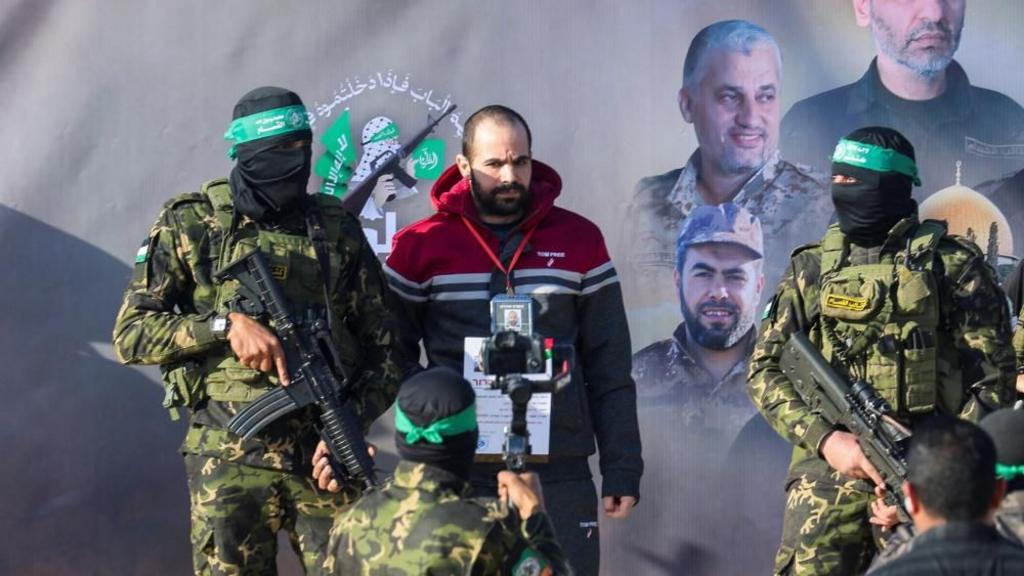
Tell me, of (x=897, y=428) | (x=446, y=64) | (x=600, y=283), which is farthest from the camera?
(x=446, y=64)

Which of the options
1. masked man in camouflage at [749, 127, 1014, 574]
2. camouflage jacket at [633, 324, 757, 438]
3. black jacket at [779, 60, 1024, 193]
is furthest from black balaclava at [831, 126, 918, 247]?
camouflage jacket at [633, 324, 757, 438]

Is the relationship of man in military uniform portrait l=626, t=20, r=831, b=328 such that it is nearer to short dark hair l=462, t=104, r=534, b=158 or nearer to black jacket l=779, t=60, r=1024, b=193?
black jacket l=779, t=60, r=1024, b=193

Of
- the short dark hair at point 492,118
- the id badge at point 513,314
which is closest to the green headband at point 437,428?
the id badge at point 513,314

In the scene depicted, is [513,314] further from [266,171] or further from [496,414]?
[266,171]

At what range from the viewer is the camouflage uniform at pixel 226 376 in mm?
4848

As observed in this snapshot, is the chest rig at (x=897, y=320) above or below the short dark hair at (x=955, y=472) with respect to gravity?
above

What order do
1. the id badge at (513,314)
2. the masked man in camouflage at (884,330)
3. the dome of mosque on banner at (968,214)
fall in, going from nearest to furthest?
the id badge at (513,314) < the masked man in camouflage at (884,330) < the dome of mosque on banner at (968,214)

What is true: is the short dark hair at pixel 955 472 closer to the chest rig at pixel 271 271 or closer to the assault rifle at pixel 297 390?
the assault rifle at pixel 297 390

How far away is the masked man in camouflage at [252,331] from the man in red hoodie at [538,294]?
261 mm

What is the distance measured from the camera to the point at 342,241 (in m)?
5.05

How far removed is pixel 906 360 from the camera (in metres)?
5.02

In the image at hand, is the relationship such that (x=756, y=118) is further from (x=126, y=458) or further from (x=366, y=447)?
(x=126, y=458)

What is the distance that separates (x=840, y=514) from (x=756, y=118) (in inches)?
77.5

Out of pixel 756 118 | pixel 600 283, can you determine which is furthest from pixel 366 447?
pixel 756 118
